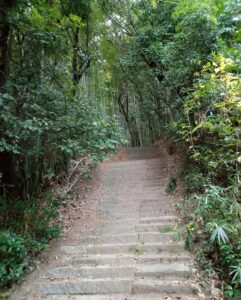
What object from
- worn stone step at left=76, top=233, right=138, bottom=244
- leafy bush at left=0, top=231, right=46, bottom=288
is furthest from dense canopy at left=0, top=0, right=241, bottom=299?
worn stone step at left=76, top=233, right=138, bottom=244

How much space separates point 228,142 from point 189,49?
2.76m

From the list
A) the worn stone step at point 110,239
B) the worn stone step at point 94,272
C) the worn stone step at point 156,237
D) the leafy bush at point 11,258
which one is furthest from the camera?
the worn stone step at point 110,239

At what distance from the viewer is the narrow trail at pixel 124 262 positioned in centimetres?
298

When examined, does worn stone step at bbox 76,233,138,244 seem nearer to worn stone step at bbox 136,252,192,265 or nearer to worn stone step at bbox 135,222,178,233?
worn stone step at bbox 135,222,178,233

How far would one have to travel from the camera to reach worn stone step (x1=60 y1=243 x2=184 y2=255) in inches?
141

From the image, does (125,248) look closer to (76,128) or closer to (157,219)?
(157,219)

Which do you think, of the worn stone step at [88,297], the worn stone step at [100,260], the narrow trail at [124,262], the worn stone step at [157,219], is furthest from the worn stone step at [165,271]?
the worn stone step at [157,219]

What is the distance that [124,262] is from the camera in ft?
11.4

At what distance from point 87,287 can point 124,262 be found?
58 centimetres

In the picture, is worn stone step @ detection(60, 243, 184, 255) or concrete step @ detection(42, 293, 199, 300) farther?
worn stone step @ detection(60, 243, 184, 255)

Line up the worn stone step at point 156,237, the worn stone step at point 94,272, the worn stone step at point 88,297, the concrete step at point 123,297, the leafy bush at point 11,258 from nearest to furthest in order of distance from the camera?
the concrete step at point 123,297, the worn stone step at point 88,297, the leafy bush at point 11,258, the worn stone step at point 94,272, the worn stone step at point 156,237

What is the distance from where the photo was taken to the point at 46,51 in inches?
181

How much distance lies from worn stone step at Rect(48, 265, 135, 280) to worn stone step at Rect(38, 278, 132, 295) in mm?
103

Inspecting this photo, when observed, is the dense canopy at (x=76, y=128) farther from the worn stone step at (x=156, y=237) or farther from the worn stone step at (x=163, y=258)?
the worn stone step at (x=156, y=237)
